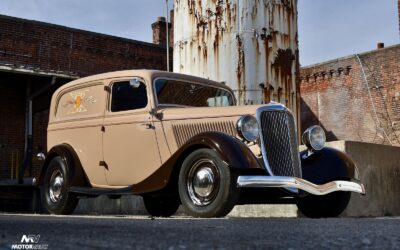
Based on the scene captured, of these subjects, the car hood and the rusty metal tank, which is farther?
the rusty metal tank

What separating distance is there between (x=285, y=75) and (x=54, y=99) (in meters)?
3.49

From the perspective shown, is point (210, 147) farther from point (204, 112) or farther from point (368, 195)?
point (368, 195)

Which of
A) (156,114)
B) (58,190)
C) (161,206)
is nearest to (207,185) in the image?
(156,114)

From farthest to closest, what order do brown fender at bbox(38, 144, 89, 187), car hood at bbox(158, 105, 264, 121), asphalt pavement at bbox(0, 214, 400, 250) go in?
brown fender at bbox(38, 144, 89, 187)
car hood at bbox(158, 105, 264, 121)
asphalt pavement at bbox(0, 214, 400, 250)

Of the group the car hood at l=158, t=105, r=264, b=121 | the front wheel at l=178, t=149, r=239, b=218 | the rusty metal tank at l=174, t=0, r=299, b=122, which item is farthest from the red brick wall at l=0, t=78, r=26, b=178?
the front wheel at l=178, t=149, r=239, b=218

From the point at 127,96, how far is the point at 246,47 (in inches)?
104

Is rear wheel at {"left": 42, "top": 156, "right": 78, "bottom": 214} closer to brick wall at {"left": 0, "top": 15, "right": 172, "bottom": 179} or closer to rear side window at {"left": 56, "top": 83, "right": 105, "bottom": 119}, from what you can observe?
rear side window at {"left": 56, "top": 83, "right": 105, "bottom": 119}

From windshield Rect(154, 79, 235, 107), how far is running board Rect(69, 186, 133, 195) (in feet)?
3.33

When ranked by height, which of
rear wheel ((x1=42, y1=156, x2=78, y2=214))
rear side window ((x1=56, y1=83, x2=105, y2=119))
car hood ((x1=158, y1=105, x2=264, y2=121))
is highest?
rear side window ((x1=56, y1=83, x2=105, y2=119))

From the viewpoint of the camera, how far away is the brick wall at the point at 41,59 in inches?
635

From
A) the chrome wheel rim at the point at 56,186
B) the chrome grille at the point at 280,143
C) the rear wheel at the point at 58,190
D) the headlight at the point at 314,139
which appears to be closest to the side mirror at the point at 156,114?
the chrome grille at the point at 280,143

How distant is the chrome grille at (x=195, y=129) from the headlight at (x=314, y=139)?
1032 mm

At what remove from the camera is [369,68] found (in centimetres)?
1836

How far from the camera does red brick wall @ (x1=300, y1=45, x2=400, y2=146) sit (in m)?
17.8
